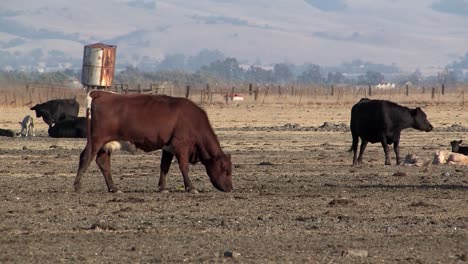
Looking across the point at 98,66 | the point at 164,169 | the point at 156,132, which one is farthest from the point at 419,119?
the point at 98,66

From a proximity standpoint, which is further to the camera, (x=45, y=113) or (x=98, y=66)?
(x=98, y=66)

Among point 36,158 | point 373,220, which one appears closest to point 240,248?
point 373,220

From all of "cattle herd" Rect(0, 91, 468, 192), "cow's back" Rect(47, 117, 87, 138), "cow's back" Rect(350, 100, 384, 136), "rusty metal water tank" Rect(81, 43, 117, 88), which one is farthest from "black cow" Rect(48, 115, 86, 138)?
"rusty metal water tank" Rect(81, 43, 117, 88)

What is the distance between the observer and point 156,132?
20.5 m

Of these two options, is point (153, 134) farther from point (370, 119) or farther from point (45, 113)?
point (45, 113)

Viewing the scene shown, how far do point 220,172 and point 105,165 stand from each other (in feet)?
6.10

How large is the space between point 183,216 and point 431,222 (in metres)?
3.19

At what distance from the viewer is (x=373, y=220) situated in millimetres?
16156

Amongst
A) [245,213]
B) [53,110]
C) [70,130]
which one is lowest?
[70,130]

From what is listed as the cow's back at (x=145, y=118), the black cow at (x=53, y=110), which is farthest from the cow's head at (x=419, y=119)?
the black cow at (x=53, y=110)

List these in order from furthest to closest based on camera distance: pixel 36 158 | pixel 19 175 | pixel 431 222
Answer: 1. pixel 36 158
2. pixel 19 175
3. pixel 431 222

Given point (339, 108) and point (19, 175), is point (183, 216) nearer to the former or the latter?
point (19, 175)

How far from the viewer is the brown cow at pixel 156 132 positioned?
20328 millimetres

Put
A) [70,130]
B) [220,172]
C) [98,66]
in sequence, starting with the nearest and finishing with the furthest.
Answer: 1. [220,172]
2. [70,130]
3. [98,66]
